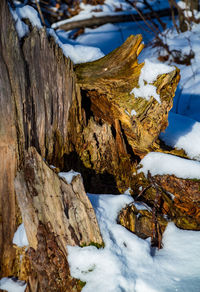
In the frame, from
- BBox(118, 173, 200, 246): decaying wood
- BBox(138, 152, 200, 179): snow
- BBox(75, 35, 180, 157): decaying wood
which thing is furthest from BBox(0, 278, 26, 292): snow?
BBox(75, 35, 180, 157): decaying wood

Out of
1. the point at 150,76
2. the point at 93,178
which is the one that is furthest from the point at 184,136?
the point at 93,178

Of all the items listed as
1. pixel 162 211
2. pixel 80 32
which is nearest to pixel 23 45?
pixel 162 211

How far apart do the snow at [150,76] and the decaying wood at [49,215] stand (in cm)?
86

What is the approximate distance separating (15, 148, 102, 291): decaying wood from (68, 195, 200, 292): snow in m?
0.08

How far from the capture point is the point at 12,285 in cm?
173

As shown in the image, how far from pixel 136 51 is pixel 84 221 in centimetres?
131

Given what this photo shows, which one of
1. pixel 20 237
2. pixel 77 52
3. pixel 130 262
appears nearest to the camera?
pixel 130 262

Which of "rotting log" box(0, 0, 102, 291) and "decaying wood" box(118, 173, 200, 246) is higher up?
"rotting log" box(0, 0, 102, 291)

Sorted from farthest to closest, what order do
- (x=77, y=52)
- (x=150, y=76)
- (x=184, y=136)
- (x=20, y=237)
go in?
(x=184, y=136), (x=77, y=52), (x=150, y=76), (x=20, y=237)

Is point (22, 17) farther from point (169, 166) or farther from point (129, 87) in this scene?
point (169, 166)

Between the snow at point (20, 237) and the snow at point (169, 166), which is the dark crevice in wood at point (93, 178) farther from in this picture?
the snow at point (20, 237)

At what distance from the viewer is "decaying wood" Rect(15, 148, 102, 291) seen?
5.12 feet

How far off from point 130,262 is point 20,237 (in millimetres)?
754

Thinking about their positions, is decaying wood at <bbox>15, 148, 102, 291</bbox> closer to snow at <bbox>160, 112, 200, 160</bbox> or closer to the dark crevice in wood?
the dark crevice in wood
